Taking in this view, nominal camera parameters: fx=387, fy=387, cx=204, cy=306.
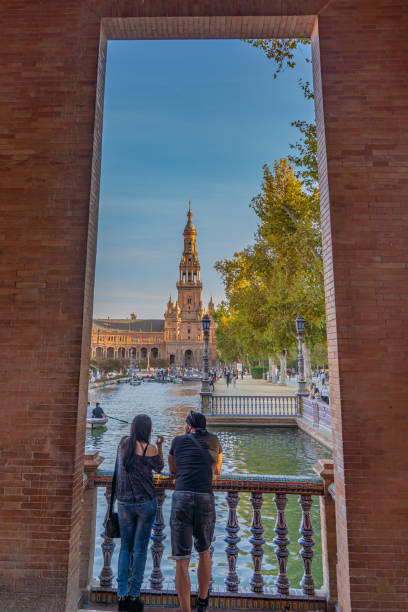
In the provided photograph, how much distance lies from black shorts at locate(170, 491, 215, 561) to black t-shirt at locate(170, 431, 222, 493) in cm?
6

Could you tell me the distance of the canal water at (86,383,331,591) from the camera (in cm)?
578

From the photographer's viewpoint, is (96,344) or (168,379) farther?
(96,344)

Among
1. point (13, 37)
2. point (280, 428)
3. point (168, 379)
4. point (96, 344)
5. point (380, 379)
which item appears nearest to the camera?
point (380, 379)

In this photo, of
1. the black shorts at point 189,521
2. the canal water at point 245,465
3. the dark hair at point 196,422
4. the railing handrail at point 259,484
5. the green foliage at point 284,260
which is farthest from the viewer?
the green foliage at point 284,260

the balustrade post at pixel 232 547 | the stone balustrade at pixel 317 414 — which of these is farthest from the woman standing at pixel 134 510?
the stone balustrade at pixel 317 414

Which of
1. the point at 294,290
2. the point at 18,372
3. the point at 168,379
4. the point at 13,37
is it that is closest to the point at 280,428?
the point at 294,290

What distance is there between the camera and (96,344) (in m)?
136

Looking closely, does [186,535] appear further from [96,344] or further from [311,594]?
[96,344]

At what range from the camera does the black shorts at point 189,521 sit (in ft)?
10.7

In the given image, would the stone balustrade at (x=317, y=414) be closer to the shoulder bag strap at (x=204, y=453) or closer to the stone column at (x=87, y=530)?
the stone column at (x=87, y=530)

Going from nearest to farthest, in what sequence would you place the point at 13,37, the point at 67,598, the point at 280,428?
the point at 67,598
the point at 13,37
the point at 280,428

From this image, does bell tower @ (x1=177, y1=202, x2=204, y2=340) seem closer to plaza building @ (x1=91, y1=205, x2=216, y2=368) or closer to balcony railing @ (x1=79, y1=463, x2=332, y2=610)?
plaza building @ (x1=91, y1=205, x2=216, y2=368)

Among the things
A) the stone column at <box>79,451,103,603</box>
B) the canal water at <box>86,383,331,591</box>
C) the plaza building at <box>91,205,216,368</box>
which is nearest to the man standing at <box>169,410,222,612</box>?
the canal water at <box>86,383,331,591</box>

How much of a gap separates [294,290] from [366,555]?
745 inches
